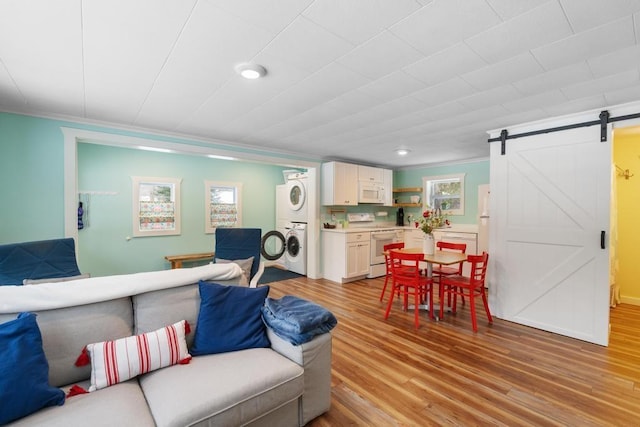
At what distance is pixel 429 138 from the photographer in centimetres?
413

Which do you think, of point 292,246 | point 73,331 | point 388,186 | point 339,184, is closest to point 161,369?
point 73,331

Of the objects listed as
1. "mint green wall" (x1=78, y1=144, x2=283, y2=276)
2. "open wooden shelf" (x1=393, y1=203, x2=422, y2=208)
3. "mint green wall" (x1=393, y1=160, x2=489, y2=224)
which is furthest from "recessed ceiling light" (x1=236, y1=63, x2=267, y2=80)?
"open wooden shelf" (x1=393, y1=203, x2=422, y2=208)

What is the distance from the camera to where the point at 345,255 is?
5.23 metres

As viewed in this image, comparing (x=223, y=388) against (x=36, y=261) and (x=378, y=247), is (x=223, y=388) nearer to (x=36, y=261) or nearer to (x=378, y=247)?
(x=36, y=261)

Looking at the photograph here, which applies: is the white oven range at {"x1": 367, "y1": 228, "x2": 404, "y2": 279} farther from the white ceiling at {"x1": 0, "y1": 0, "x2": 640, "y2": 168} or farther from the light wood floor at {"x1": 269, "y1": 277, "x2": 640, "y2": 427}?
the white ceiling at {"x1": 0, "y1": 0, "x2": 640, "y2": 168}

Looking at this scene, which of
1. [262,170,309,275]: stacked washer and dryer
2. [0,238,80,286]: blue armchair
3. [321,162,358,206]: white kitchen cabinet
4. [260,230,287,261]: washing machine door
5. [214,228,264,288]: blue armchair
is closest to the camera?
[0,238,80,286]: blue armchair

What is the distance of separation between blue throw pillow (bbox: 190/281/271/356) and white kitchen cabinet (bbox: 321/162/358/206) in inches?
146

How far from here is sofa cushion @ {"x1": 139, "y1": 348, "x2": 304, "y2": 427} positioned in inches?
51.4

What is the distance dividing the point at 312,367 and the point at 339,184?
4107 millimetres

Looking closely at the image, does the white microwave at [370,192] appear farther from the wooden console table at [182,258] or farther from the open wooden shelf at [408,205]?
the wooden console table at [182,258]

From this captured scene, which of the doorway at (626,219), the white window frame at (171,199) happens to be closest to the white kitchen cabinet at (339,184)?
the white window frame at (171,199)

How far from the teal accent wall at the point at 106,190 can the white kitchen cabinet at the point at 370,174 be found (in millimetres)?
2116

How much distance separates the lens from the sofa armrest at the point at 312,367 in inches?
69.1

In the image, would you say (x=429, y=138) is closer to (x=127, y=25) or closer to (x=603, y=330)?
(x=603, y=330)
